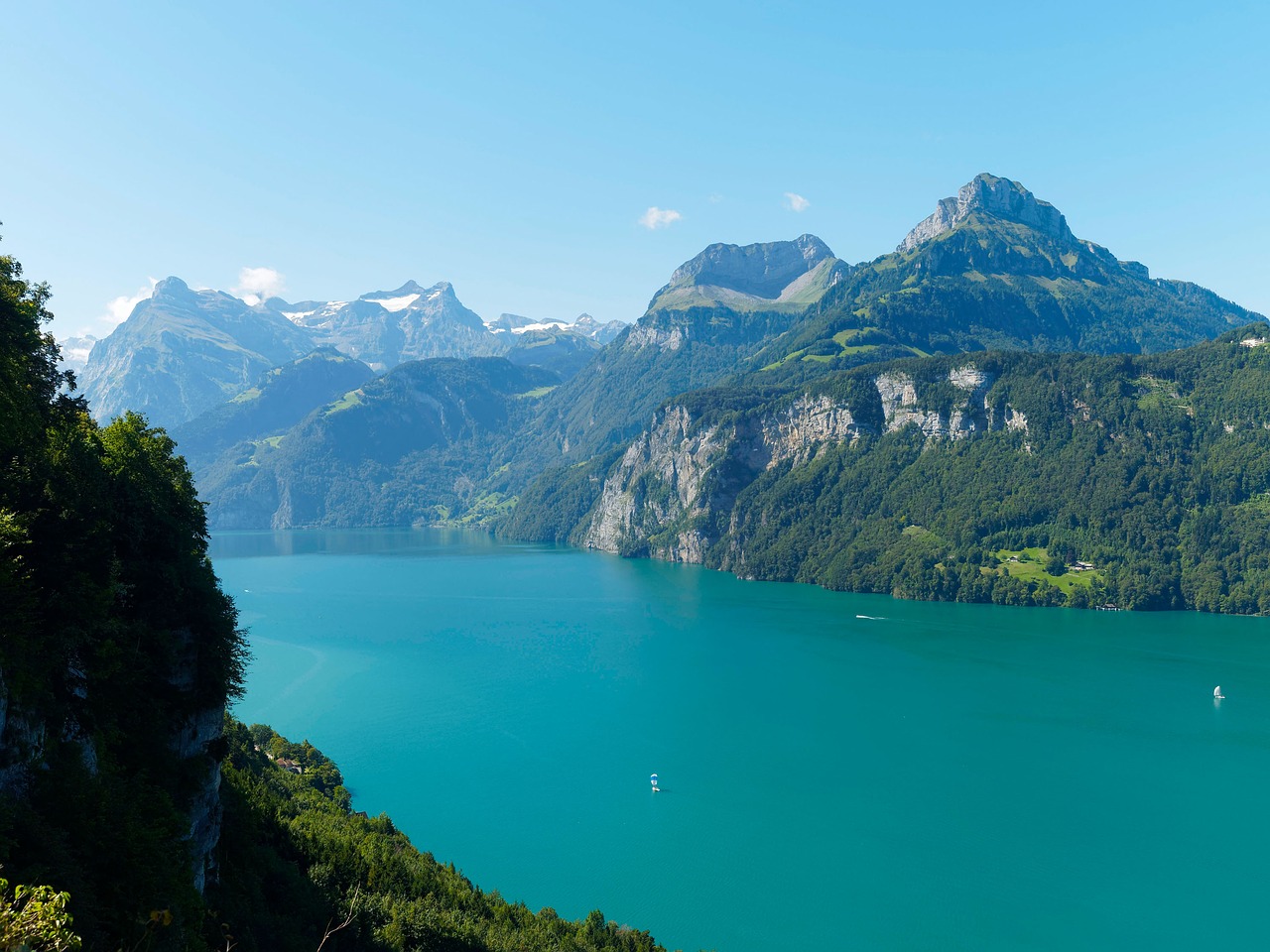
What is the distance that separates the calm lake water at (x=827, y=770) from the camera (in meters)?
60.4

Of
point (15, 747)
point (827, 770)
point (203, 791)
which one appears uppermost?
point (15, 747)

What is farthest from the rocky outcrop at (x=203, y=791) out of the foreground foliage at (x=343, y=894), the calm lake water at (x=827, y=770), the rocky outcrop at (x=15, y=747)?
the calm lake water at (x=827, y=770)

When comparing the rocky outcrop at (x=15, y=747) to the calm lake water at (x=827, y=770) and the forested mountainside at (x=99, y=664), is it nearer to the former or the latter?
the forested mountainside at (x=99, y=664)

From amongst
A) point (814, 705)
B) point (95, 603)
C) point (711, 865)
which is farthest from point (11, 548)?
point (814, 705)

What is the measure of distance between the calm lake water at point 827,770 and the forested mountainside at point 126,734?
2610 centimetres

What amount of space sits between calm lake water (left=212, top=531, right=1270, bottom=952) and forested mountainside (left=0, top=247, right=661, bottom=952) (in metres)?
26.1

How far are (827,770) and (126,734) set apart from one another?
75.2 m

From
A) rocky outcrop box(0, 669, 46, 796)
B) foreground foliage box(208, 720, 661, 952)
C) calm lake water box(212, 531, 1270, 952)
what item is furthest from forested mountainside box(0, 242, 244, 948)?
calm lake water box(212, 531, 1270, 952)

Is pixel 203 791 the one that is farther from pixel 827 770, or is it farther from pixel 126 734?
pixel 827 770

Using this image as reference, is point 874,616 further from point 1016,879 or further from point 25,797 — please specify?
point 25,797

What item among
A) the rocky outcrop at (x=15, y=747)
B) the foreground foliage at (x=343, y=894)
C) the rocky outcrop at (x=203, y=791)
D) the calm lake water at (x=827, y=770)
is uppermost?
the rocky outcrop at (x=15, y=747)

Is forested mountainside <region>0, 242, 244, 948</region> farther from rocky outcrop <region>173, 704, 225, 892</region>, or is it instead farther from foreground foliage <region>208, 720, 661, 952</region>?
foreground foliage <region>208, 720, 661, 952</region>

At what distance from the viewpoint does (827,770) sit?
86.6m

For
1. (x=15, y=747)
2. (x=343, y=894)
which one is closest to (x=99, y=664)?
(x=15, y=747)
